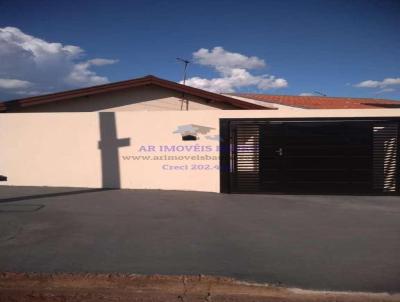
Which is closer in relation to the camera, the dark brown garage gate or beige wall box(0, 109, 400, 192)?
the dark brown garage gate

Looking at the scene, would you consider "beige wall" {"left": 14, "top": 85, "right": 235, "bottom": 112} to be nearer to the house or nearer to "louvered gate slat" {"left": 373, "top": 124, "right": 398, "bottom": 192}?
the house

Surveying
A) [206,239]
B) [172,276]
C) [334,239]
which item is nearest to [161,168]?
[206,239]

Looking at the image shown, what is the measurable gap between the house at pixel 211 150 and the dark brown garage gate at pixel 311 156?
0.03m

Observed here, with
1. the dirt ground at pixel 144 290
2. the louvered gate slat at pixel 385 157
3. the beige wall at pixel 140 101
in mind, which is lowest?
the dirt ground at pixel 144 290

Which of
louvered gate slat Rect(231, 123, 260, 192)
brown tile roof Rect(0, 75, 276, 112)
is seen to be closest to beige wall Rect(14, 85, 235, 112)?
brown tile roof Rect(0, 75, 276, 112)

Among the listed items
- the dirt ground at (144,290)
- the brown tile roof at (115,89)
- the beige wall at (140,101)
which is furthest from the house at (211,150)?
the dirt ground at (144,290)

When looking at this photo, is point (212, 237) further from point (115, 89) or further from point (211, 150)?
point (115, 89)

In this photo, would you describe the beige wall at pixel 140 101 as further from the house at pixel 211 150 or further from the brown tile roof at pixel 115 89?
the house at pixel 211 150

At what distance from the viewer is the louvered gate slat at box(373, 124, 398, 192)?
35.0 ft

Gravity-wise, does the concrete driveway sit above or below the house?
below

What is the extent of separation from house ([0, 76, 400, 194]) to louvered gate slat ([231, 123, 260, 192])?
3cm

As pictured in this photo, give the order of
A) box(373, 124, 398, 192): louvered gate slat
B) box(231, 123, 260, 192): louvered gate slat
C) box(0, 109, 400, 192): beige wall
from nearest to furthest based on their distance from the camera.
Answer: box(373, 124, 398, 192): louvered gate slat < box(231, 123, 260, 192): louvered gate slat < box(0, 109, 400, 192): beige wall

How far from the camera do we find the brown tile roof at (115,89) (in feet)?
42.2

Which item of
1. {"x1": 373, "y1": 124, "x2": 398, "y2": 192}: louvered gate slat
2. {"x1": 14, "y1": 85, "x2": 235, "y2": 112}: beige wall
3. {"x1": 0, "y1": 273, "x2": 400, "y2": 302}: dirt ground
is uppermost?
{"x1": 14, "y1": 85, "x2": 235, "y2": 112}: beige wall
